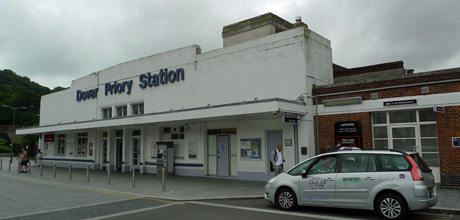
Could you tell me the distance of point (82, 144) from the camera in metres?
24.6

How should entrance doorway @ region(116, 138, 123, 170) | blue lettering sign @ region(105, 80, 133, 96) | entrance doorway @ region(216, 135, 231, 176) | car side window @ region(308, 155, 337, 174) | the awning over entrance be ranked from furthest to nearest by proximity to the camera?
1. entrance doorway @ region(116, 138, 123, 170)
2. blue lettering sign @ region(105, 80, 133, 96)
3. entrance doorway @ region(216, 135, 231, 176)
4. the awning over entrance
5. car side window @ region(308, 155, 337, 174)

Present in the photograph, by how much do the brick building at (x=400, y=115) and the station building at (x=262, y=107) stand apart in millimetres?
33

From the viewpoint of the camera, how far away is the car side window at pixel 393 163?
7243 mm

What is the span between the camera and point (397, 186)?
280 inches

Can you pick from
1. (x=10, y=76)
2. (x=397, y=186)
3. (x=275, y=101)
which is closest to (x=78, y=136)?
(x=275, y=101)

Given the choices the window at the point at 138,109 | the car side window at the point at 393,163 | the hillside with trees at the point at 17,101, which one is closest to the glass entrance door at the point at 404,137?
the car side window at the point at 393,163

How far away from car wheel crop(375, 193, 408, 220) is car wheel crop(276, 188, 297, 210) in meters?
1.97

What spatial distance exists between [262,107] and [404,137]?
5088 mm

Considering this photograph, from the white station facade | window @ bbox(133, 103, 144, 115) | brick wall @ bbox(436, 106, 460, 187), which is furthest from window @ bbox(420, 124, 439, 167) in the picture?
window @ bbox(133, 103, 144, 115)

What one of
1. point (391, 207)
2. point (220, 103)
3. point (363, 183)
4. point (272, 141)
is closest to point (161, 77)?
point (220, 103)

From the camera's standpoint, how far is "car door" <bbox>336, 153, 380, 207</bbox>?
7.45 meters

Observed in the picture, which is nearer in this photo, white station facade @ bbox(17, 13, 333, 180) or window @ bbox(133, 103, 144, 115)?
white station facade @ bbox(17, 13, 333, 180)

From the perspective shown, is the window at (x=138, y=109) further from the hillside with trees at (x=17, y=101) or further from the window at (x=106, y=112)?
the hillside with trees at (x=17, y=101)

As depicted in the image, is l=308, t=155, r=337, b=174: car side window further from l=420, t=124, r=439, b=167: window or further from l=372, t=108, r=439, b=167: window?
l=420, t=124, r=439, b=167: window
